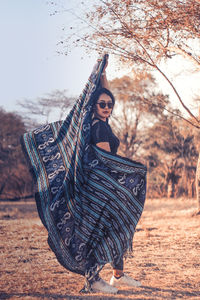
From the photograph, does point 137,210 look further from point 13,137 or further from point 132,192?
point 13,137

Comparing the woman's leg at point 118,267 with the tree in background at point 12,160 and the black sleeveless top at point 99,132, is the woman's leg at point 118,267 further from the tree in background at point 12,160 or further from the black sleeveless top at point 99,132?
the tree in background at point 12,160

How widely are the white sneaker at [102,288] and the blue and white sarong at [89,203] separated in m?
0.12

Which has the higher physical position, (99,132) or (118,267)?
(99,132)

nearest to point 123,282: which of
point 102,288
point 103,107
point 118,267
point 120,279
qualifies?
point 120,279

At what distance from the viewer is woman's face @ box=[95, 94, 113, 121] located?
10.3 feet

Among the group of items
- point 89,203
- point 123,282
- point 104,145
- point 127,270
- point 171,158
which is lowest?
point 127,270

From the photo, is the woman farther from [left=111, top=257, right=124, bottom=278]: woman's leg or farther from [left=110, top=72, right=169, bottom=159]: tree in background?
[left=110, top=72, right=169, bottom=159]: tree in background

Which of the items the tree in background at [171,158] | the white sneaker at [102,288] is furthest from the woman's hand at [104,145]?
the tree in background at [171,158]

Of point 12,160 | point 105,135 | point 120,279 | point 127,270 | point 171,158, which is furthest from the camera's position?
point 171,158

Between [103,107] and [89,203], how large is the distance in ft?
2.92

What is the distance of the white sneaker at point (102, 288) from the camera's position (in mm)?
2881

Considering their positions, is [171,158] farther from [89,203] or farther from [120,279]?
[89,203]

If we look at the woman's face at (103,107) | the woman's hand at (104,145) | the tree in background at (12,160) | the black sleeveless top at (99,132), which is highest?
→ the woman's face at (103,107)

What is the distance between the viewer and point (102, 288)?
9.50 ft
